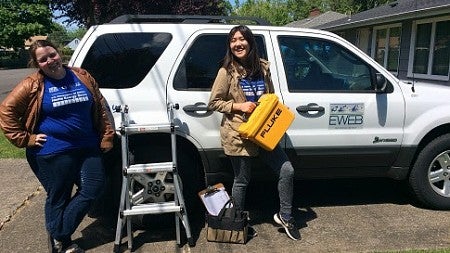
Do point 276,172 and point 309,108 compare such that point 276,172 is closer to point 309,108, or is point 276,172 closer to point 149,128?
point 309,108

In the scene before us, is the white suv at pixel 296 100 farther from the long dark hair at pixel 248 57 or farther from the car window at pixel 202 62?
the long dark hair at pixel 248 57

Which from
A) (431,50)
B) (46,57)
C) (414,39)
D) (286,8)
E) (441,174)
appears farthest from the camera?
(286,8)

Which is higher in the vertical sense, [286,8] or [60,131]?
[60,131]

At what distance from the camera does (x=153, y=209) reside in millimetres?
3797

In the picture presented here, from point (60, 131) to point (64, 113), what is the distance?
0.14 meters

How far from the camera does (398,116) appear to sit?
171 inches

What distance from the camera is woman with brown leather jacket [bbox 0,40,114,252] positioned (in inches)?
134

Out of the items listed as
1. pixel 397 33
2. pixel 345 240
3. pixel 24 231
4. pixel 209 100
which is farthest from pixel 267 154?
pixel 397 33

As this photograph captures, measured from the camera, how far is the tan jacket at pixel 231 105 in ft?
12.2

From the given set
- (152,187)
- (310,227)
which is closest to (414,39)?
(310,227)

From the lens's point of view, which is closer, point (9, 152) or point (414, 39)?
point (9, 152)

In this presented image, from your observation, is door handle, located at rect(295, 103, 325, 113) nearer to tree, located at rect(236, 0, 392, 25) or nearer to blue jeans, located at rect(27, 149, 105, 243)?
blue jeans, located at rect(27, 149, 105, 243)

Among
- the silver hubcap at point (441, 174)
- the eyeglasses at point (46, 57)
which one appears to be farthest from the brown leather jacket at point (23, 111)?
the silver hubcap at point (441, 174)

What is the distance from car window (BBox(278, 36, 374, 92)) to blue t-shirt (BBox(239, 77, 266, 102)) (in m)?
0.54
